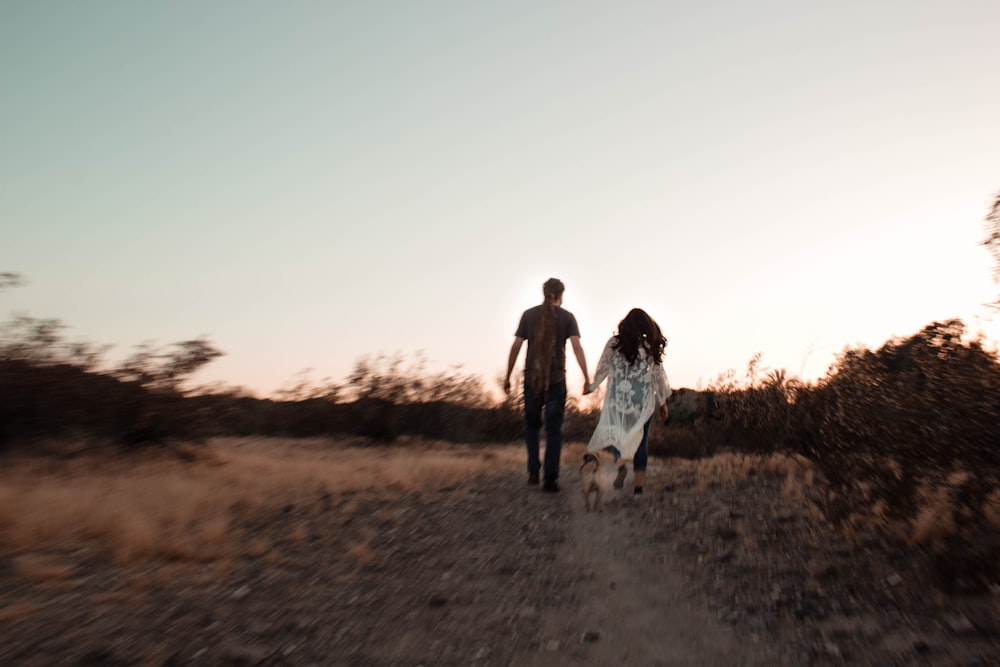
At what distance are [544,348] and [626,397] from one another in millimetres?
1134

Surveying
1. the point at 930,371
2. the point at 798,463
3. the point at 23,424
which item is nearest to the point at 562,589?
the point at 930,371

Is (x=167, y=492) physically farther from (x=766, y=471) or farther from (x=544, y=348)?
(x=766, y=471)

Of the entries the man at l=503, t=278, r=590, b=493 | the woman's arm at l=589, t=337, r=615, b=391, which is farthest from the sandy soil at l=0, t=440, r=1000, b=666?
the woman's arm at l=589, t=337, r=615, b=391

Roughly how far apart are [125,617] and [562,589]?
251 cm

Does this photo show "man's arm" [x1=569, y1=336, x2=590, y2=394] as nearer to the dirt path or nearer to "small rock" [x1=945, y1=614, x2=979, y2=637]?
the dirt path

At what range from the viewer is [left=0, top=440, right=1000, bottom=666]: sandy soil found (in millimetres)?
3648

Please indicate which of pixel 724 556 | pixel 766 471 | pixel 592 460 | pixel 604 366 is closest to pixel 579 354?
pixel 604 366

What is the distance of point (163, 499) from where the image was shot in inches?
267

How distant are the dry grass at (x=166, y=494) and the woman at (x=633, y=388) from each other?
2.17 m

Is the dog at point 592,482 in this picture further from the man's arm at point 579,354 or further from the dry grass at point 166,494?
the dry grass at point 166,494

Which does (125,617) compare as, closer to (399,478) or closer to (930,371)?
(930,371)

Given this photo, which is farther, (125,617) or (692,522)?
(692,522)

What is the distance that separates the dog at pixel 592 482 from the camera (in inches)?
300

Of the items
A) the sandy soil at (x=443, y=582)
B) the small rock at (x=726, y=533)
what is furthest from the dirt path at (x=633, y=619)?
the small rock at (x=726, y=533)
